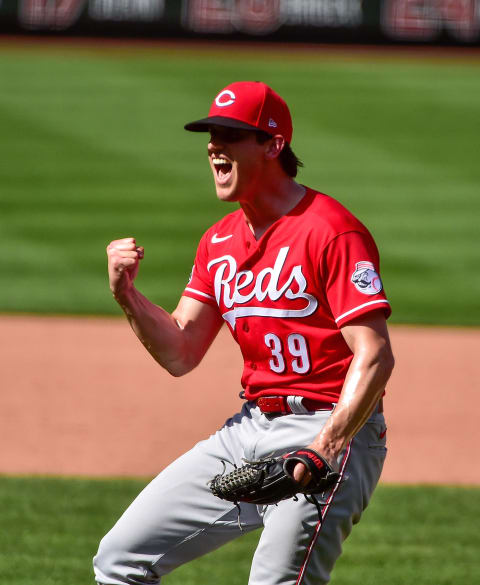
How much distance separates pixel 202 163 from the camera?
58.7ft

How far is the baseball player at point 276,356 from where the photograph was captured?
3.55 m

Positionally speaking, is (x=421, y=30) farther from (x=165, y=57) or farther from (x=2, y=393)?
(x=2, y=393)

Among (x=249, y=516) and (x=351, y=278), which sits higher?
(x=351, y=278)

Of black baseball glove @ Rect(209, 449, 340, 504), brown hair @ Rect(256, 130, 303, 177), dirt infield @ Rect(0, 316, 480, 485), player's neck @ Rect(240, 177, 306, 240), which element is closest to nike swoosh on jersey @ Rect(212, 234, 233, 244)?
player's neck @ Rect(240, 177, 306, 240)

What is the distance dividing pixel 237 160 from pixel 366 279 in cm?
68

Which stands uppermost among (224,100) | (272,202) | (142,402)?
(224,100)

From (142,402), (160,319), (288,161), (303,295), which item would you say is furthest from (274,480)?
(142,402)

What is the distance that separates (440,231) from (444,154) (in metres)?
4.45

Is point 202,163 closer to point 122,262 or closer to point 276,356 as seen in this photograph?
point 122,262

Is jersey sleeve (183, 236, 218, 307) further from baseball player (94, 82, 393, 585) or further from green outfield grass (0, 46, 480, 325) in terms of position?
green outfield grass (0, 46, 480, 325)

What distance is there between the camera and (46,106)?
20.8 meters

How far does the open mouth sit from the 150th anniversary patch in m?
0.63

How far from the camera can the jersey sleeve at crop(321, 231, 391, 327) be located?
3.50 meters

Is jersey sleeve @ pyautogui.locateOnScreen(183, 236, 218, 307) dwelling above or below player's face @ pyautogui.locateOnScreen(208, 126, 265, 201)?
below
